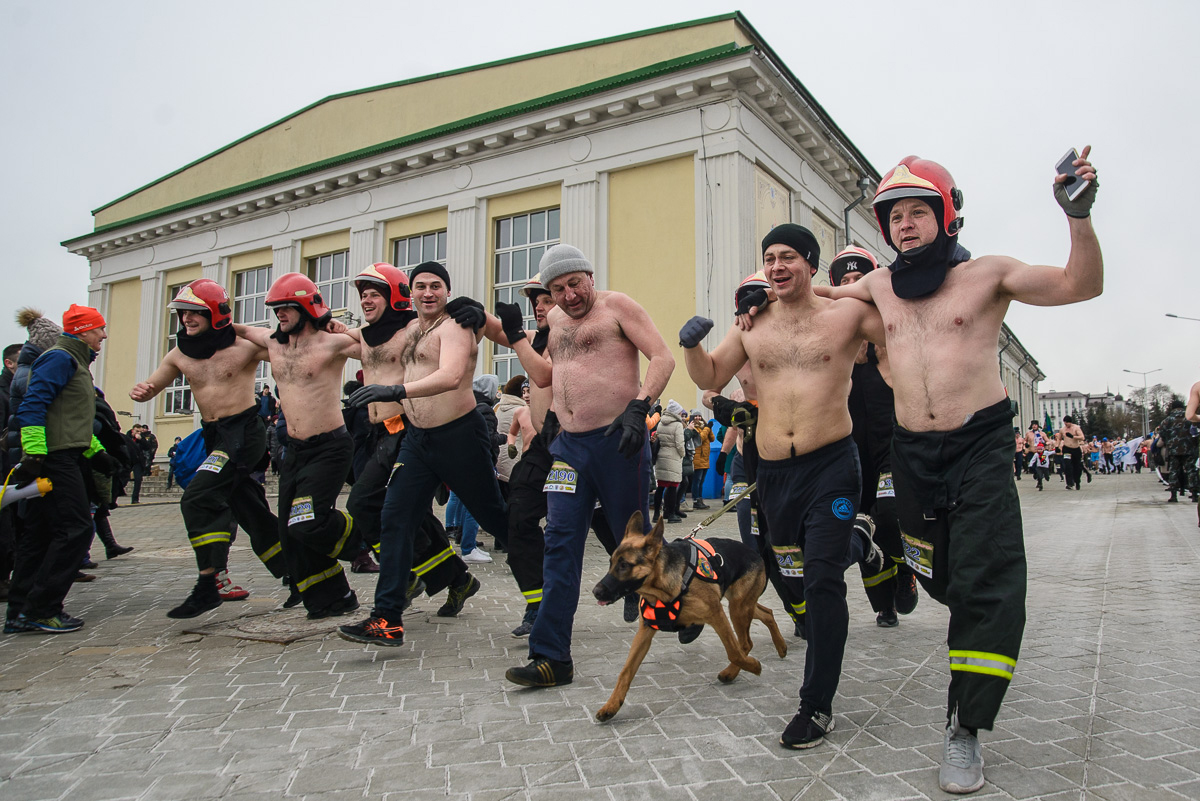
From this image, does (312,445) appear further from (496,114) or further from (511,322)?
(496,114)

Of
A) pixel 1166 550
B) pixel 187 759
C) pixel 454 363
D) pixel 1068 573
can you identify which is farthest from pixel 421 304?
pixel 1166 550

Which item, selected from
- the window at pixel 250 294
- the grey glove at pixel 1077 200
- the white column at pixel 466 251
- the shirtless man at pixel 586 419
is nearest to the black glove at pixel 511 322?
the shirtless man at pixel 586 419

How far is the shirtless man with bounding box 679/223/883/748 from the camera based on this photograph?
3.42 metres

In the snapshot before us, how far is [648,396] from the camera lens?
4.08 m

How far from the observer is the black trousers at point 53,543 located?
5258mm

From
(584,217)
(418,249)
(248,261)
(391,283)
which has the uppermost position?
(248,261)

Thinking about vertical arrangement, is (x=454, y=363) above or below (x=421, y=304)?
below

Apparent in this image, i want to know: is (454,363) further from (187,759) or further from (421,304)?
(187,759)

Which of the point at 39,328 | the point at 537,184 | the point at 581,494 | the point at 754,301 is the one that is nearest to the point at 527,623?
the point at 581,494

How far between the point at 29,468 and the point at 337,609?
2234mm

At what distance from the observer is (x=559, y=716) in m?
3.37

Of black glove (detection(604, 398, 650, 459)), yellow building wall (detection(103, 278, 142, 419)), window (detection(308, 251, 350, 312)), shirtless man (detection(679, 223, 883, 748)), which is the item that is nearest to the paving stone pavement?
shirtless man (detection(679, 223, 883, 748))

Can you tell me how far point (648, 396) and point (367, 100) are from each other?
26.7 m

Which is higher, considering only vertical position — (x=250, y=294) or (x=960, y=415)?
(x=250, y=294)
